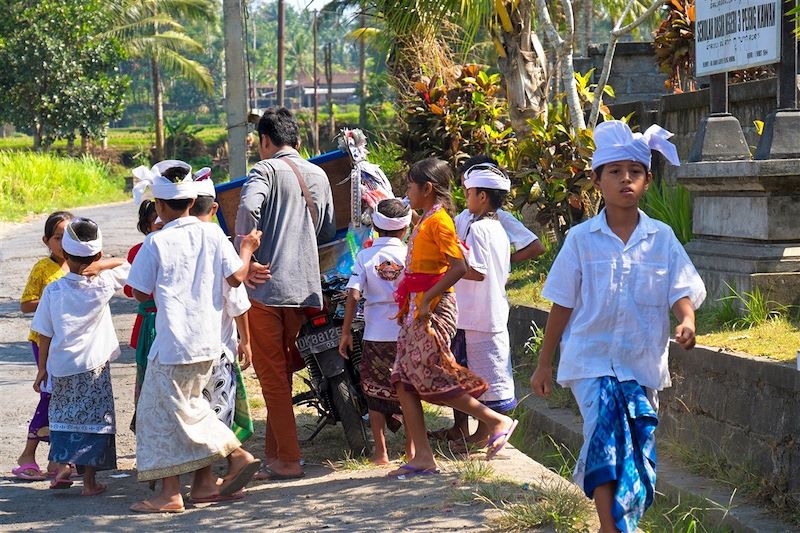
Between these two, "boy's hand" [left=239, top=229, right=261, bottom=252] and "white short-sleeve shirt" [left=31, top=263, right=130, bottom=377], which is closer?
"boy's hand" [left=239, top=229, right=261, bottom=252]

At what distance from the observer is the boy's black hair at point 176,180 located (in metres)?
5.77

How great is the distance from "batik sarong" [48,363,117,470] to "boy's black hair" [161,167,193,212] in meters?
1.15

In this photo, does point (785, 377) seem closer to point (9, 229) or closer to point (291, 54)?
point (9, 229)

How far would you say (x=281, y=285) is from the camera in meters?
6.24

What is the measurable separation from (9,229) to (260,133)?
1734cm

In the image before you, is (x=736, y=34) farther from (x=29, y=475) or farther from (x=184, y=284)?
(x=29, y=475)

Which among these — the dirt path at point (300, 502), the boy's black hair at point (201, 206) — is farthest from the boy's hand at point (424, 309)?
the boy's black hair at point (201, 206)

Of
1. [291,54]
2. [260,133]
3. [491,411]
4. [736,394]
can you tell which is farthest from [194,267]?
[291,54]

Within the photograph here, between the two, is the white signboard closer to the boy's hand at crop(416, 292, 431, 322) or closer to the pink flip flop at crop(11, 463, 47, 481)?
the boy's hand at crop(416, 292, 431, 322)

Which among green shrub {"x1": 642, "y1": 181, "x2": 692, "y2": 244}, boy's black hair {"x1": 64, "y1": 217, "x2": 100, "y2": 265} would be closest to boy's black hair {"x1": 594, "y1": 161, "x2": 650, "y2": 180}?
boy's black hair {"x1": 64, "y1": 217, "x2": 100, "y2": 265}

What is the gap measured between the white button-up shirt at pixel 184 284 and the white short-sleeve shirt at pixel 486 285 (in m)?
1.41

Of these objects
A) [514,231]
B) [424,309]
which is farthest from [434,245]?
[514,231]

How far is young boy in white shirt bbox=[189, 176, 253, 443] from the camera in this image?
234 inches

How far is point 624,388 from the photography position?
14.4ft
